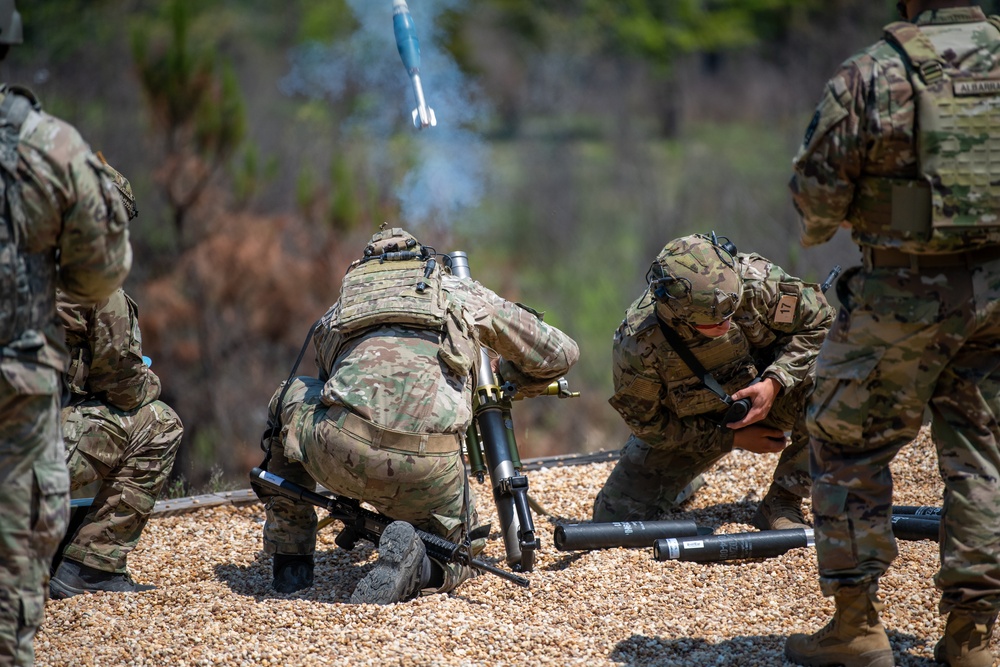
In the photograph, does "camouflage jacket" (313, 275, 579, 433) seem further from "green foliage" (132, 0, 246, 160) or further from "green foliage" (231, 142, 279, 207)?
"green foliage" (231, 142, 279, 207)

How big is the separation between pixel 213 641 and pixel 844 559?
2233 millimetres

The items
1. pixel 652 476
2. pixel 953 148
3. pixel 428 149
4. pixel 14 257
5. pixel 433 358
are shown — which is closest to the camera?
pixel 14 257

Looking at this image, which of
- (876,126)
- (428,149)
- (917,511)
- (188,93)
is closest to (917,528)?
(917,511)

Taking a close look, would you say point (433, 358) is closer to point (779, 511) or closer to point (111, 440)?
point (111, 440)

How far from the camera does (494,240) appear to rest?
24.9 metres

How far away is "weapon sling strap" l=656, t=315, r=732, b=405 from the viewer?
203 inches

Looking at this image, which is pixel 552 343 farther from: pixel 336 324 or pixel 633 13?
pixel 633 13

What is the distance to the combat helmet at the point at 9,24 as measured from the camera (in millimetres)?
3049

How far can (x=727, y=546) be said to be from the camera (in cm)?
477

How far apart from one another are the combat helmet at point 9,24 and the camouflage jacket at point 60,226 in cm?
15

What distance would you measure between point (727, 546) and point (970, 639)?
54.7 inches

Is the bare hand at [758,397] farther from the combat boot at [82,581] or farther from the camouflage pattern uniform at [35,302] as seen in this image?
the camouflage pattern uniform at [35,302]

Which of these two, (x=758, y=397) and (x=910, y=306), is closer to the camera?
(x=910, y=306)

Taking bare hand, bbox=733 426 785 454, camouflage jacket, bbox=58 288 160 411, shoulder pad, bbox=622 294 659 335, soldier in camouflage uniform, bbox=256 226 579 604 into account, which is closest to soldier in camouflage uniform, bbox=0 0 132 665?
camouflage jacket, bbox=58 288 160 411
